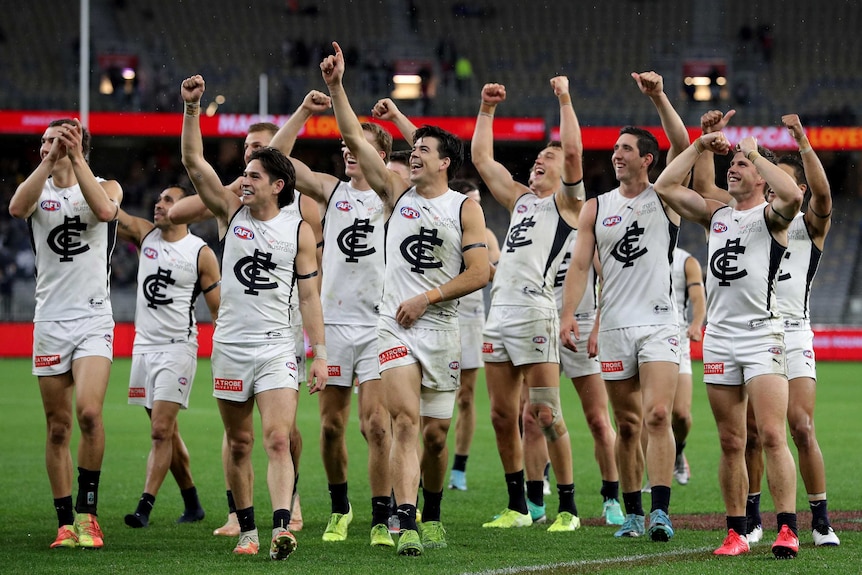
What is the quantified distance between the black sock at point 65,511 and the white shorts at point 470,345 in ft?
13.5

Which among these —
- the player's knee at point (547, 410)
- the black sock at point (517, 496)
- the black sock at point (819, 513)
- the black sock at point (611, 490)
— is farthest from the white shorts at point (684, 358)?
the black sock at point (819, 513)

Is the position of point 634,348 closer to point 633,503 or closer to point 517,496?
point 633,503

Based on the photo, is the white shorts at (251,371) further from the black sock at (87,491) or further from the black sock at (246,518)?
the black sock at (87,491)

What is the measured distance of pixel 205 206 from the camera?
7.89 metres

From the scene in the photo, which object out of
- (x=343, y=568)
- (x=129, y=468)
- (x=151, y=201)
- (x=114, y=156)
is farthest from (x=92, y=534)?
(x=114, y=156)

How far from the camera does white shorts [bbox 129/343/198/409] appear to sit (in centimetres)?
897

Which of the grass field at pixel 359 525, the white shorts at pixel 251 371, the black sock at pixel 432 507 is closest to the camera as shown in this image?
the grass field at pixel 359 525

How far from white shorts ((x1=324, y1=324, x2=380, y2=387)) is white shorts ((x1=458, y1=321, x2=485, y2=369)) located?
8.94 ft

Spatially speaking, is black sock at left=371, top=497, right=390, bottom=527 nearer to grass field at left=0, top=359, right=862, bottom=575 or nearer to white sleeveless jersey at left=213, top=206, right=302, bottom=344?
grass field at left=0, top=359, right=862, bottom=575

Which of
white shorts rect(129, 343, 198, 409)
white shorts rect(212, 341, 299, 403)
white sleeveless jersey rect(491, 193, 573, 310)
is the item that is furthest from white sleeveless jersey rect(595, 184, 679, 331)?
white shorts rect(129, 343, 198, 409)

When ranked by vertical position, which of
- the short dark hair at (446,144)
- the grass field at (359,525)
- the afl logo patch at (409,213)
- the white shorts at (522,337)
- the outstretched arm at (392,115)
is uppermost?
the outstretched arm at (392,115)

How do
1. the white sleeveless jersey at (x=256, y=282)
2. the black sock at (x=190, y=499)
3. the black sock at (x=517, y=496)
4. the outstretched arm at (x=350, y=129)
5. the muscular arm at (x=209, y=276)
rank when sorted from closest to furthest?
the white sleeveless jersey at (x=256, y=282) → the outstretched arm at (x=350, y=129) → the black sock at (x=517, y=496) → the black sock at (x=190, y=499) → the muscular arm at (x=209, y=276)

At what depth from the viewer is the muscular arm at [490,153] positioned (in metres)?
8.42

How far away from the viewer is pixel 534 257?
8.93 metres
